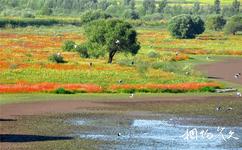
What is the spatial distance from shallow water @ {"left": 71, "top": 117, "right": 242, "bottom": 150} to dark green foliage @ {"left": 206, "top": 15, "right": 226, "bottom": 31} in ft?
455

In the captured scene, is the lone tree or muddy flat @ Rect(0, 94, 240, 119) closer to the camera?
muddy flat @ Rect(0, 94, 240, 119)

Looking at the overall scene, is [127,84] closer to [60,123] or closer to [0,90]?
[0,90]

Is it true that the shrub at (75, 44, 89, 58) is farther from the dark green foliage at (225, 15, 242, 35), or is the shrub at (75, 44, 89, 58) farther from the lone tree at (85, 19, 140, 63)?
the dark green foliage at (225, 15, 242, 35)

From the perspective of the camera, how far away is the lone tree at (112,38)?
77.8 meters

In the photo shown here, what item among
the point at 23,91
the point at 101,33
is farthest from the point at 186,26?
the point at 23,91

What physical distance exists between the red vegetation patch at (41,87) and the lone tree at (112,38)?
61.3 ft

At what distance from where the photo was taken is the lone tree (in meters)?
77.8

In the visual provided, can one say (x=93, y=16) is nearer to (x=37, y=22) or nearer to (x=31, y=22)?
(x=31, y=22)

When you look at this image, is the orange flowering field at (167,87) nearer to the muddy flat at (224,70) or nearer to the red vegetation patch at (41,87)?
the red vegetation patch at (41,87)

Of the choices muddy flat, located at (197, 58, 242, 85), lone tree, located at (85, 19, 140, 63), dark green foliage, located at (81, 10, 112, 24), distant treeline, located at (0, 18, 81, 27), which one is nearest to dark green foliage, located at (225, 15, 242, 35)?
dark green foliage, located at (81, 10, 112, 24)

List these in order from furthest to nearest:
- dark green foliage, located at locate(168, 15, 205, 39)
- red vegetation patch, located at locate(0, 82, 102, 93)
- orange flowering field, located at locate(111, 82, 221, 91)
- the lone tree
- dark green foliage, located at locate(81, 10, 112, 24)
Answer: dark green foliage, located at locate(168, 15, 205, 39), dark green foliage, located at locate(81, 10, 112, 24), the lone tree, orange flowering field, located at locate(111, 82, 221, 91), red vegetation patch, located at locate(0, 82, 102, 93)

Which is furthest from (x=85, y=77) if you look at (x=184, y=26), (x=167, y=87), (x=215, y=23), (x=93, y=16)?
(x=215, y=23)

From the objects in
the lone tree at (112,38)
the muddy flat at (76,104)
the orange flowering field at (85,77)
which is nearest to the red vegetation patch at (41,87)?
the orange flowering field at (85,77)

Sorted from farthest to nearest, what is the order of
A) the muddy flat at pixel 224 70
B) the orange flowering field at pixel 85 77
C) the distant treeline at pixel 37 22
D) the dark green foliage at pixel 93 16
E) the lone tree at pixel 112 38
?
the distant treeline at pixel 37 22
the dark green foliage at pixel 93 16
the lone tree at pixel 112 38
the muddy flat at pixel 224 70
the orange flowering field at pixel 85 77
